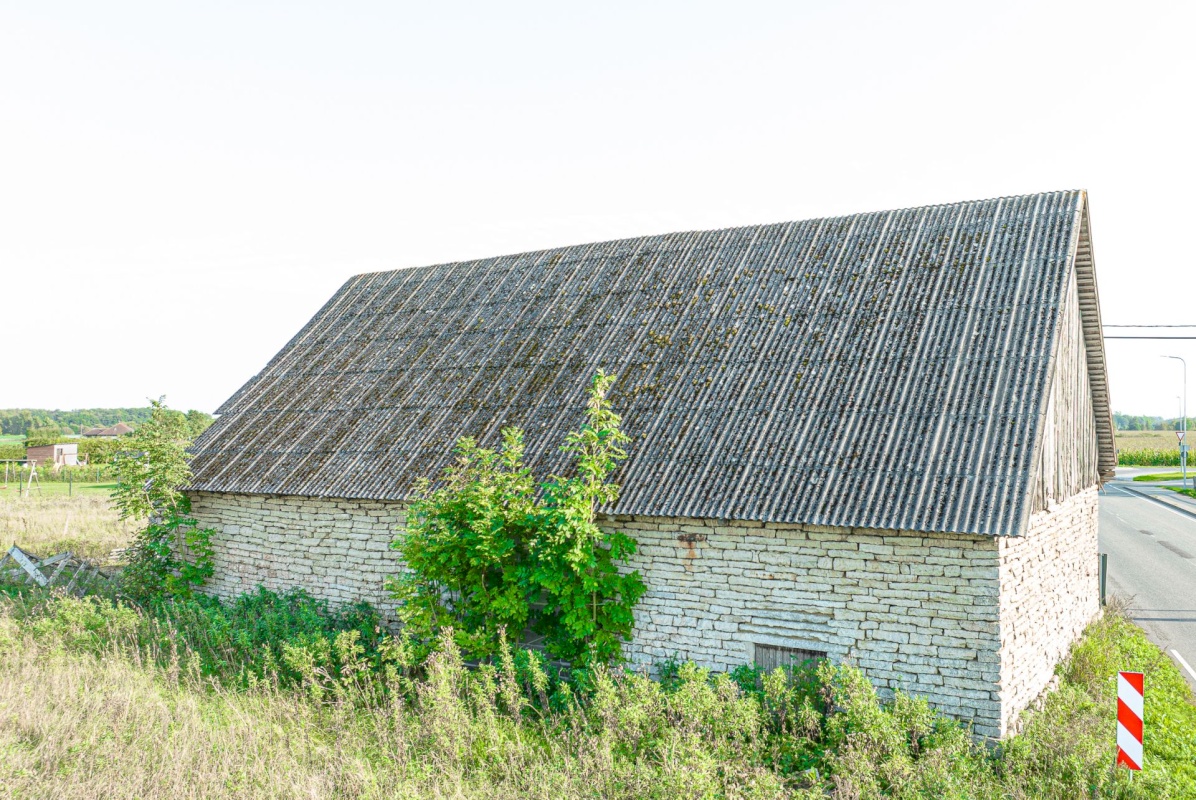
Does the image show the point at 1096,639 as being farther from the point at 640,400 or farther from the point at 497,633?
the point at 497,633

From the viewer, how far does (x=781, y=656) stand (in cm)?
910

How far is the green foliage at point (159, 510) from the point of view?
1412 cm

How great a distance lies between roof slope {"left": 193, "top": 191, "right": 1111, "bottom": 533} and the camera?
9016 millimetres

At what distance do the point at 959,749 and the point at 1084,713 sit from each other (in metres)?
2.56

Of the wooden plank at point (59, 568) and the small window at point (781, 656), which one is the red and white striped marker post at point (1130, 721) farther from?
the wooden plank at point (59, 568)

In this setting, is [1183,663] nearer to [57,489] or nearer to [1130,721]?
[1130,721]

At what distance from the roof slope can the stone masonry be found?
426 millimetres

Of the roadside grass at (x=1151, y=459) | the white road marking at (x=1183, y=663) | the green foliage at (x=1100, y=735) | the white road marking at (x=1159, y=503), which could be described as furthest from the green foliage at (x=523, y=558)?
the roadside grass at (x=1151, y=459)

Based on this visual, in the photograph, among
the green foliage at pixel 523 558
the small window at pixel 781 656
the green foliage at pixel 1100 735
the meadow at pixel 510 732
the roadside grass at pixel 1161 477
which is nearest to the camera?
the meadow at pixel 510 732

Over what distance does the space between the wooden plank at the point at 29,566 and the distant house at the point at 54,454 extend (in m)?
46.9

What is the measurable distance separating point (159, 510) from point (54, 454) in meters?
54.7

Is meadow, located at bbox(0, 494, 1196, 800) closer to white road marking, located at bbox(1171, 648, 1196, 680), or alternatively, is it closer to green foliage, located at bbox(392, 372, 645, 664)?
green foliage, located at bbox(392, 372, 645, 664)

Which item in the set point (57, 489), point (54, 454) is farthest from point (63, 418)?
point (57, 489)

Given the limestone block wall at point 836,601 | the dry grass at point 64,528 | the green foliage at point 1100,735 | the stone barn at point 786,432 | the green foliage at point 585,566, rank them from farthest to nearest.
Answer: the dry grass at point 64,528 < the green foliage at point 585,566 < the stone barn at point 786,432 < the limestone block wall at point 836,601 < the green foliage at point 1100,735
